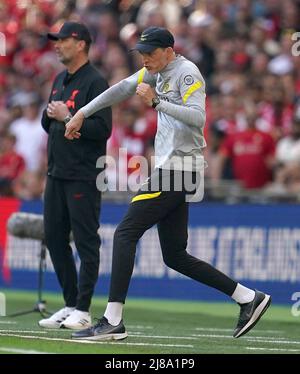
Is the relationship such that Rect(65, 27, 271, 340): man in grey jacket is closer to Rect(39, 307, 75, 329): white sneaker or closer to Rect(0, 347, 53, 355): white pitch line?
Rect(0, 347, 53, 355): white pitch line

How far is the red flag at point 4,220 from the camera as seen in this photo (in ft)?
55.4

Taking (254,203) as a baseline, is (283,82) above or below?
above

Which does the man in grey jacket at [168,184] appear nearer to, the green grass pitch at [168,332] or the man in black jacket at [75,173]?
the green grass pitch at [168,332]

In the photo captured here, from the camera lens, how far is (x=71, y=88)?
1057 cm

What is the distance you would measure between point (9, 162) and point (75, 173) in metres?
8.08

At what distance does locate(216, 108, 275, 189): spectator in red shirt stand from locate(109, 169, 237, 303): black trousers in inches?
269

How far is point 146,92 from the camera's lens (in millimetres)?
8914

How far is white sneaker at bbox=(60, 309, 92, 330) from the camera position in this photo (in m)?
10.2

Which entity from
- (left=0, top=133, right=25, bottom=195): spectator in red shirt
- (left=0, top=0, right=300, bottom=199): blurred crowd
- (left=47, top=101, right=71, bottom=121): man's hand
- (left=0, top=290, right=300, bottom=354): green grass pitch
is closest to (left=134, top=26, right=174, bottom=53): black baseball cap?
(left=47, top=101, right=71, bottom=121): man's hand

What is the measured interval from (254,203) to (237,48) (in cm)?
429

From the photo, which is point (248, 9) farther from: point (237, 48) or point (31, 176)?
point (31, 176)
